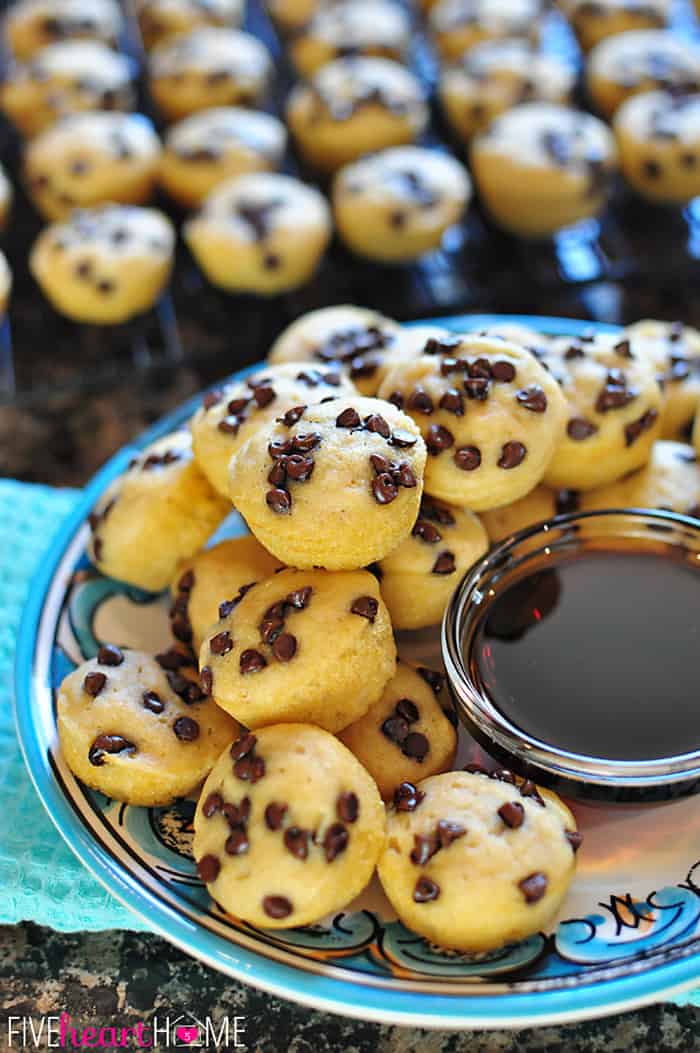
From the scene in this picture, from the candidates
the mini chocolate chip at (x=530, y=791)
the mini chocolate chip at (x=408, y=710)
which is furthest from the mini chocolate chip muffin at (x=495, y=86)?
the mini chocolate chip at (x=530, y=791)

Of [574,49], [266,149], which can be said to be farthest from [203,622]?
[574,49]

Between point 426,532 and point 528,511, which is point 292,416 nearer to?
point 426,532

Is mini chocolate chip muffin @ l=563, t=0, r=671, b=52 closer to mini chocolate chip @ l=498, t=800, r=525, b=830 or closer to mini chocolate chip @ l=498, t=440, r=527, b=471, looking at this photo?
mini chocolate chip @ l=498, t=440, r=527, b=471

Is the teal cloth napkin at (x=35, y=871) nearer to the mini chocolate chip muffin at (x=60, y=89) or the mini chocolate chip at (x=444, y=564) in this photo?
the mini chocolate chip at (x=444, y=564)

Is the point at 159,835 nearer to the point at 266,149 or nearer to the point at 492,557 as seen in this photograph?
the point at 492,557

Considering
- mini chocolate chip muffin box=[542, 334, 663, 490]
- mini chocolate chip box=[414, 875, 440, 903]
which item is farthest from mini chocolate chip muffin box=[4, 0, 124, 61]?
mini chocolate chip box=[414, 875, 440, 903]

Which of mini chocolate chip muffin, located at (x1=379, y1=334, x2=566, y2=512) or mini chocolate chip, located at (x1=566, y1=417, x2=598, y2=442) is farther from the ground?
mini chocolate chip muffin, located at (x1=379, y1=334, x2=566, y2=512)
